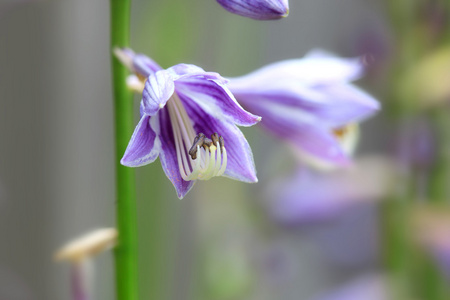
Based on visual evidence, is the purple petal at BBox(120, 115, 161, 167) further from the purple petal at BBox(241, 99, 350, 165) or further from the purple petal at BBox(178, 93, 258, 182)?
the purple petal at BBox(241, 99, 350, 165)

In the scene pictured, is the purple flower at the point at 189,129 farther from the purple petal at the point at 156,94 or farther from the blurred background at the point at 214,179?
the blurred background at the point at 214,179

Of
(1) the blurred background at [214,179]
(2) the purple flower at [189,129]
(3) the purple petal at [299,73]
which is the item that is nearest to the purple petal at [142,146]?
(2) the purple flower at [189,129]

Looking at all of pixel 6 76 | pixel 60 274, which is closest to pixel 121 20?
pixel 6 76

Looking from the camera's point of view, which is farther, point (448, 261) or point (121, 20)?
point (448, 261)

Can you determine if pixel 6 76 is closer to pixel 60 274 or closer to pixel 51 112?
pixel 51 112

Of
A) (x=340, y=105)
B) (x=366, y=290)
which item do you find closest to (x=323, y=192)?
(x=366, y=290)

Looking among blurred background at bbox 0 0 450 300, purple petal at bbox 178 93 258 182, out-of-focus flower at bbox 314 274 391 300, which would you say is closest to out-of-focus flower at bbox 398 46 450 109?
blurred background at bbox 0 0 450 300
